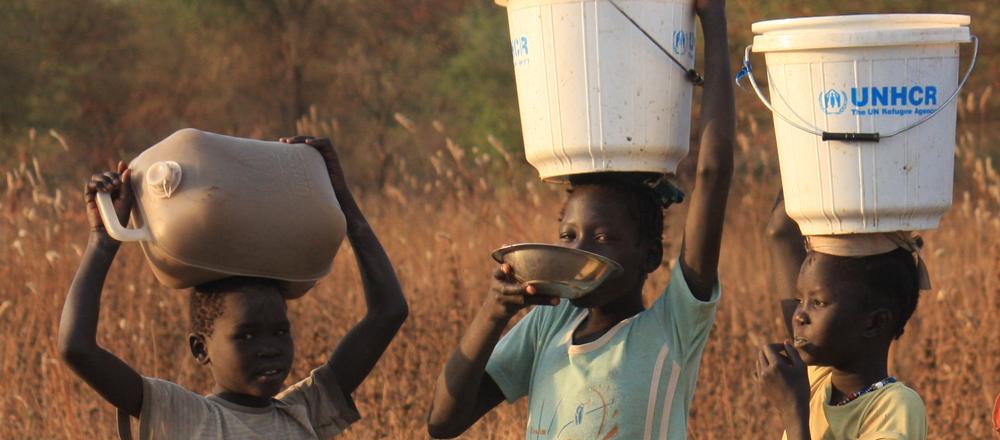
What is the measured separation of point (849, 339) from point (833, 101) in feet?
1.63

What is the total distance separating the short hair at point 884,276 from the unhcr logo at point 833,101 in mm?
316

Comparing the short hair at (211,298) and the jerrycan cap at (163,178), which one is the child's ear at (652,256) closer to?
the short hair at (211,298)

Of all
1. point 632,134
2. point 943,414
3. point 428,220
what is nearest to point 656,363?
point 632,134

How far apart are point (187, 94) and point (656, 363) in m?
20.0

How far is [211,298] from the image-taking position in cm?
314

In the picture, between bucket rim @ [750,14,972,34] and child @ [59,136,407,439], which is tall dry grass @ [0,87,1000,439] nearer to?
child @ [59,136,407,439]

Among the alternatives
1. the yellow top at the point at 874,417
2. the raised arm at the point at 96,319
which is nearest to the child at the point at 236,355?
Result: the raised arm at the point at 96,319

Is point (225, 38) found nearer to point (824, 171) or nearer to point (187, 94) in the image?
point (187, 94)

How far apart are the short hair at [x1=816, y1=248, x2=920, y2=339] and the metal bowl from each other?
0.50m

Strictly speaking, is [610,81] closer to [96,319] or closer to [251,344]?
[251,344]

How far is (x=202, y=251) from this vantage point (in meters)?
2.97

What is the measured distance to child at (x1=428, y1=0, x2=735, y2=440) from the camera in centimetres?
299

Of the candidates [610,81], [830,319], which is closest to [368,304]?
[610,81]

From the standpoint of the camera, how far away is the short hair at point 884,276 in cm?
301
